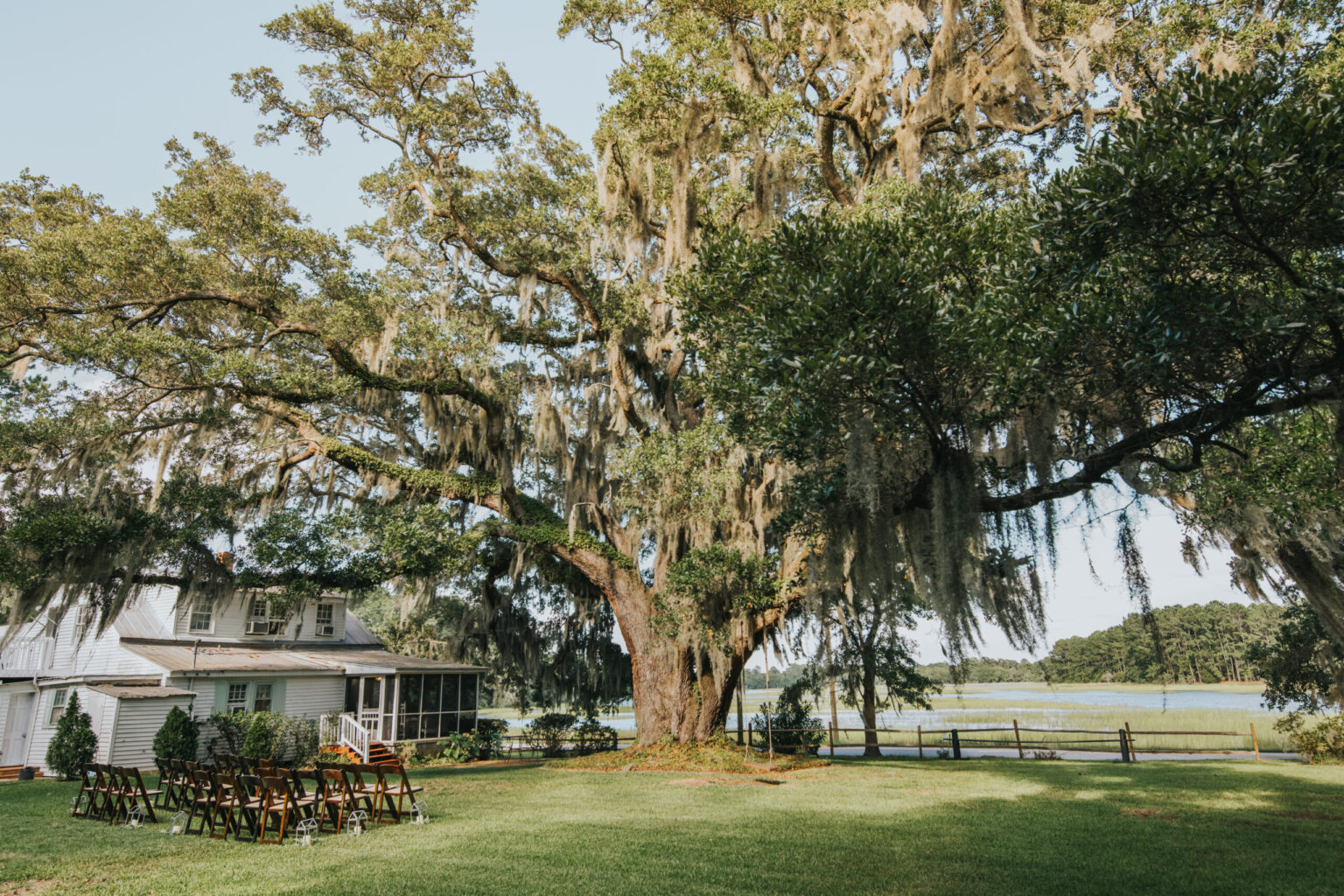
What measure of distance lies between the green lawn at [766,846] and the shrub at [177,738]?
2.98m

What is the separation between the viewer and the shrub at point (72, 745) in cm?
1457

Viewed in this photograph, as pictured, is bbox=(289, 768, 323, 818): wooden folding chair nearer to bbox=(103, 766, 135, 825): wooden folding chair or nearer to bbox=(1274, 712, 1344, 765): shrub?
bbox=(103, 766, 135, 825): wooden folding chair

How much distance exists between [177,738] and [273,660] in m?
3.70

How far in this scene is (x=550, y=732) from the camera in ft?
69.5

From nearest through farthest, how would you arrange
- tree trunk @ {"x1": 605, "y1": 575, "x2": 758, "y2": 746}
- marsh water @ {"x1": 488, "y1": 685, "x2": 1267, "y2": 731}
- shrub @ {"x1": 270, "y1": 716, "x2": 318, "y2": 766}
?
tree trunk @ {"x1": 605, "y1": 575, "x2": 758, "y2": 746} → shrub @ {"x1": 270, "y1": 716, "x2": 318, "y2": 766} → marsh water @ {"x1": 488, "y1": 685, "x2": 1267, "y2": 731}

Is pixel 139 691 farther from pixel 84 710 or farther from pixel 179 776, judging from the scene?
pixel 179 776

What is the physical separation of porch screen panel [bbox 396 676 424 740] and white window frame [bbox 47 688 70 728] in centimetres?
735

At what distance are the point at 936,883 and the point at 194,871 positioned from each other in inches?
241

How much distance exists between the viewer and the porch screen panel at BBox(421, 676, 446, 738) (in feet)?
66.2

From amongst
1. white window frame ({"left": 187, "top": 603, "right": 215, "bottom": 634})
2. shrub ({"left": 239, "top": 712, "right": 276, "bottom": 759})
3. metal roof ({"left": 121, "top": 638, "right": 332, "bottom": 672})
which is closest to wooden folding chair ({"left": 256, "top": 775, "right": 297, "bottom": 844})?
shrub ({"left": 239, "top": 712, "right": 276, "bottom": 759})

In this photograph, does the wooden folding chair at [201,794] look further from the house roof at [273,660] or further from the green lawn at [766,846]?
the house roof at [273,660]

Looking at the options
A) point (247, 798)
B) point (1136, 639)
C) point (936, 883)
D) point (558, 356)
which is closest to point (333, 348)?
point (558, 356)

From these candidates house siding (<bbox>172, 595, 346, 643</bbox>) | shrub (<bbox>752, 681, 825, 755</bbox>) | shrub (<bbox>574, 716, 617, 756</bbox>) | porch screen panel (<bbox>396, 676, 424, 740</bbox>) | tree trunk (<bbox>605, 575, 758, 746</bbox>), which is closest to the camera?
tree trunk (<bbox>605, 575, 758, 746</bbox>)

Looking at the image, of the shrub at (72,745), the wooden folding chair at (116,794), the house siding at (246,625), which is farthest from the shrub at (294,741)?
the wooden folding chair at (116,794)
